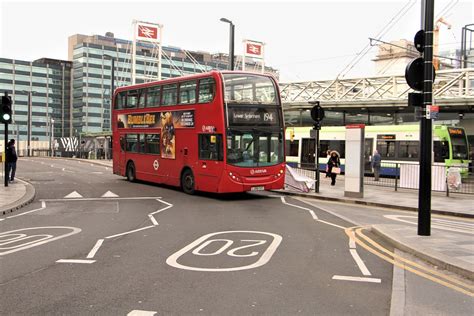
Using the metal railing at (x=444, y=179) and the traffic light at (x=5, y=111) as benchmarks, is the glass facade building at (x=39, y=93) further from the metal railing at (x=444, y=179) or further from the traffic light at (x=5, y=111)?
the metal railing at (x=444, y=179)

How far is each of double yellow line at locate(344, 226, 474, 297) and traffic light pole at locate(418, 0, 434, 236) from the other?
1.19 m

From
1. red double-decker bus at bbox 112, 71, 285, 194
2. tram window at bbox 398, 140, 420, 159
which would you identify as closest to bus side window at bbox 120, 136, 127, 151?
red double-decker bus at bbox 112, 71, 285, 194

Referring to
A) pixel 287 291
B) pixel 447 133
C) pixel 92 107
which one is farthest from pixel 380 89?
pixel 92 107

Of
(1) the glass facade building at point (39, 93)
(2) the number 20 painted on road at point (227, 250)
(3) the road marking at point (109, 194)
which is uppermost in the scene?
(1) the glass facade building at point (39, 93)

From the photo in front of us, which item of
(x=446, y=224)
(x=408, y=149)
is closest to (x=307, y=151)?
(x=408, y=149)

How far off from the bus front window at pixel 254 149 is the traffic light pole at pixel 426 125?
738cm

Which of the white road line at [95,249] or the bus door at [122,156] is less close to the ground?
the bus door at [122,156]

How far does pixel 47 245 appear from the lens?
8180 mm

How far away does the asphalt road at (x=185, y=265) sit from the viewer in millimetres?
5051

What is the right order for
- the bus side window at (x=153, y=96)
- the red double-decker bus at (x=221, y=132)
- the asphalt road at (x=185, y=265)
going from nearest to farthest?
the asphalt road at (x=185, y=265)
the red double-decker bus at (x=221, y=132)
the bus side window at (x=153, y=96)

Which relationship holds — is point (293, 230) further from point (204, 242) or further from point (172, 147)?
point (172, 147)

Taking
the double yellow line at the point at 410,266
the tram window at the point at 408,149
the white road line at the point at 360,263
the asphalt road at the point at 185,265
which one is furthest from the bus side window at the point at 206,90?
the tram window at the point at 408,149

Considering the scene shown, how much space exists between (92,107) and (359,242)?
125m

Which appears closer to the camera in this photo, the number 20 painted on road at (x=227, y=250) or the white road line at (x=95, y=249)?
the number 20 painted on road at (x=227, y=250)
